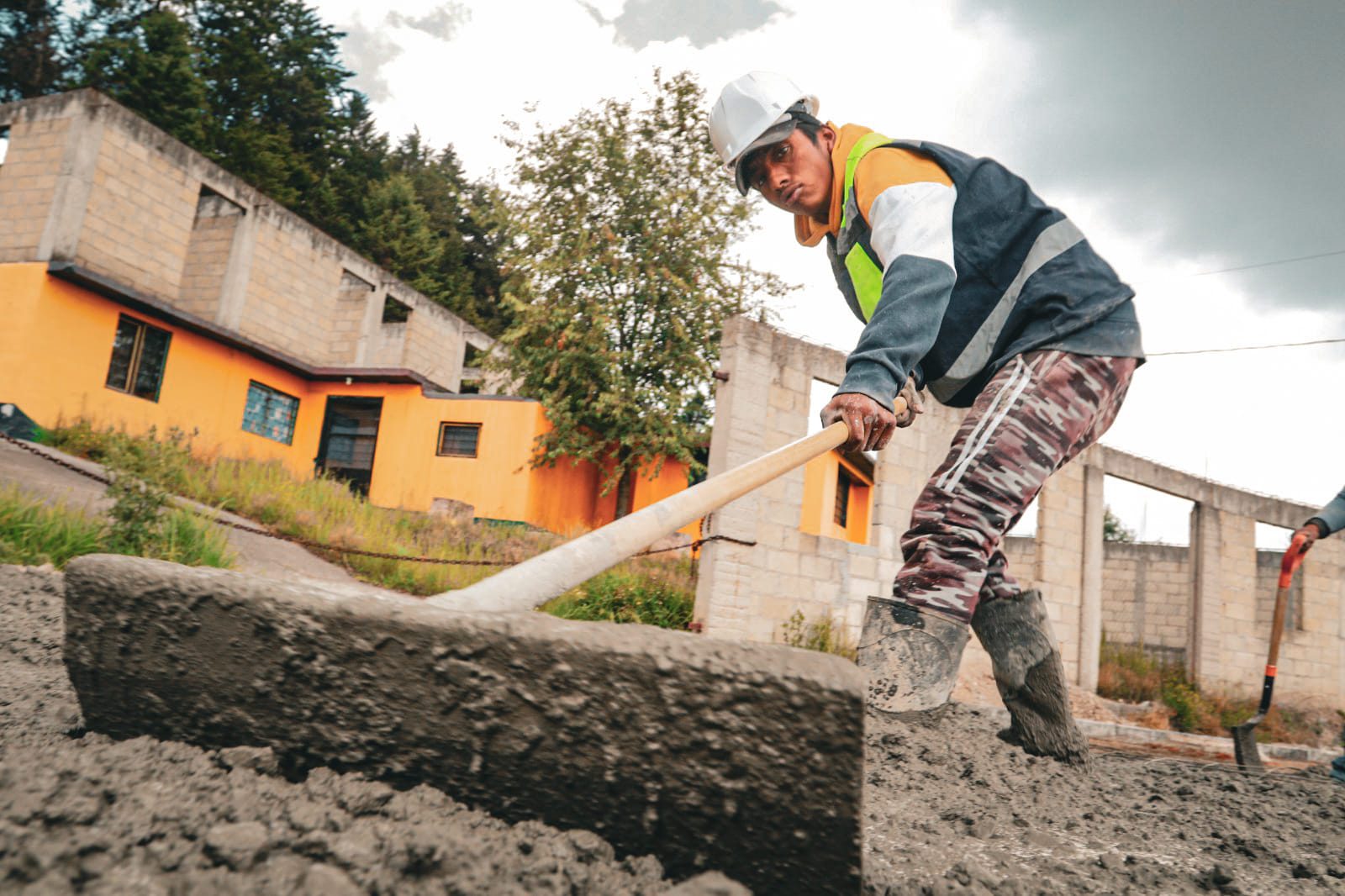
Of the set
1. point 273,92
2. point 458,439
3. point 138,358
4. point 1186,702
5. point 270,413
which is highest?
point 273,92

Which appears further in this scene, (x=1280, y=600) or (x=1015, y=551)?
(x=1015, y=551)

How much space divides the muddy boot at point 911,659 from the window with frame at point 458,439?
14.5m

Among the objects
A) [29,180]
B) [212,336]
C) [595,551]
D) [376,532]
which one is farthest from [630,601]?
[29,180]

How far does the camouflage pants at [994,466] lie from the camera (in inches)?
75.9

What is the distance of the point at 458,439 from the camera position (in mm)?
16062

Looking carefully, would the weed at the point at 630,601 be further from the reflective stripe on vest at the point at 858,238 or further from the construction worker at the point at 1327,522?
the reflective stripe on vest at the point at 858,238

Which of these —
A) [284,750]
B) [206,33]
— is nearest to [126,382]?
[284,750]

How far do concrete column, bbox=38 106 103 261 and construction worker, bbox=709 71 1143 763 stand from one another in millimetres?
14075

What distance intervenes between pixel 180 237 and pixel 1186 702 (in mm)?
17215

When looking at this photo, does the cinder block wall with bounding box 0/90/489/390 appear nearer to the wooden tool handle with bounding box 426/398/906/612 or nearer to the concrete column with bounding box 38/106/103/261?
the concrete column with bounding box 38/106/103/261

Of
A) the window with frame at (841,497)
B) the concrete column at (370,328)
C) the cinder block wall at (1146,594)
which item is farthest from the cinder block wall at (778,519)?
the concrete column at (370,328)

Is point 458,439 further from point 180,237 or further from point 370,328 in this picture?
point 180,237

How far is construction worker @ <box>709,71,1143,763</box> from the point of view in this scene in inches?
74.7

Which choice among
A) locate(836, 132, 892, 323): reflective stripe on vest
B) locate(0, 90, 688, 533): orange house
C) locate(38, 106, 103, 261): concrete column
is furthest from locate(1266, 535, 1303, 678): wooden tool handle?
locate(38, 106, 103, 261): concrete column
